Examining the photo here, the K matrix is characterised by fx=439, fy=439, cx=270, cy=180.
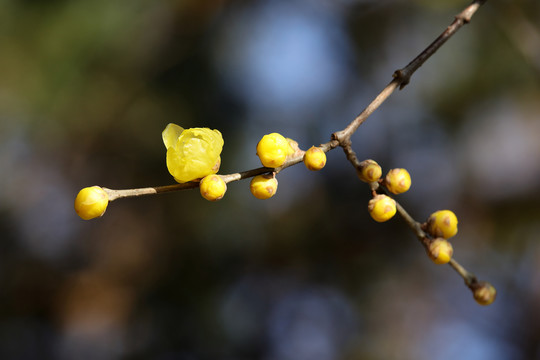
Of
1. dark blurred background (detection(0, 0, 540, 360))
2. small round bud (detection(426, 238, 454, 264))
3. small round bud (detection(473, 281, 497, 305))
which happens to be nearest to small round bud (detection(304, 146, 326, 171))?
small round bud (detection(426, 238, 454, 264))

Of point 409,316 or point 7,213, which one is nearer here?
point 7,213

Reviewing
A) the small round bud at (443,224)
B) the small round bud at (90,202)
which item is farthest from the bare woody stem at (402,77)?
the small round bud at (90,202)

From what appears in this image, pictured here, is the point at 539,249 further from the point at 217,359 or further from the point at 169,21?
the point at 169,21

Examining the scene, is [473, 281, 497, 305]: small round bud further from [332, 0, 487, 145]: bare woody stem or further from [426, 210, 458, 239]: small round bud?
Answer: [332, 0, 487, 145]: bare woody stem

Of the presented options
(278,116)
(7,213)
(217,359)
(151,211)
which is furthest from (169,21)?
(217,359)

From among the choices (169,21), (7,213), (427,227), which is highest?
(169,21)

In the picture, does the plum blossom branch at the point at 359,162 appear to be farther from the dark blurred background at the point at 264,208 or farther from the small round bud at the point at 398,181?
Answer: the dark blurred background at the point at 264,208
